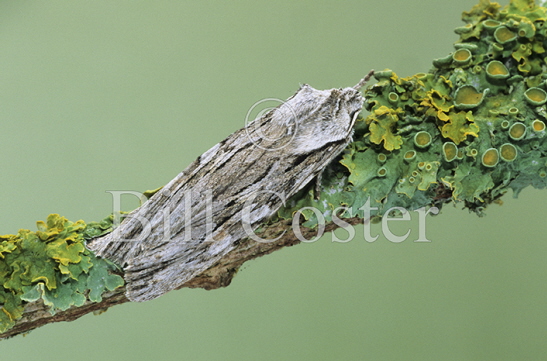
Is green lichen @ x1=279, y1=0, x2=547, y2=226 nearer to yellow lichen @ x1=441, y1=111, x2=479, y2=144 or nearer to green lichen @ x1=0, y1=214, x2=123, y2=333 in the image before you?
yellow lichen @ x1=441, y1=111, x2=479, y2=144

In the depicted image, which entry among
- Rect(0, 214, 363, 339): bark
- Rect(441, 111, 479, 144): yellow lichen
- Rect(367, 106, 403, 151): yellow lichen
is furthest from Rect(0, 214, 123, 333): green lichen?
Rect(441, 111, 479, 144): yellow lichen

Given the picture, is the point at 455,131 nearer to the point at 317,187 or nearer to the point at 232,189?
the point at 317,187

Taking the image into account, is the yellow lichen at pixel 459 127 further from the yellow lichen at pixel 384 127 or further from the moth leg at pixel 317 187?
the moth leg at pixel 317 187

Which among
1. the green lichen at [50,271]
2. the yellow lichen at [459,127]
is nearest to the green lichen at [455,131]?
the yellow lichen at [459,127]

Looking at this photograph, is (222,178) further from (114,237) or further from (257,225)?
(114,237)

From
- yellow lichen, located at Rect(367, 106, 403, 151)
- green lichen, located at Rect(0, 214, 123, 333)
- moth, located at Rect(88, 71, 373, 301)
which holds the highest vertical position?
yellow lichen, located at Rect(367, 106, 403, 151)

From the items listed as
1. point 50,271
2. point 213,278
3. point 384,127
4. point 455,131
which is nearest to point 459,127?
point 455,131

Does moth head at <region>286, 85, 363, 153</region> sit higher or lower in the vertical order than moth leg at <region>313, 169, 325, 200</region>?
higher

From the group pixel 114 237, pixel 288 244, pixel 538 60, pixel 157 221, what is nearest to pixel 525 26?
pixel 538 60
